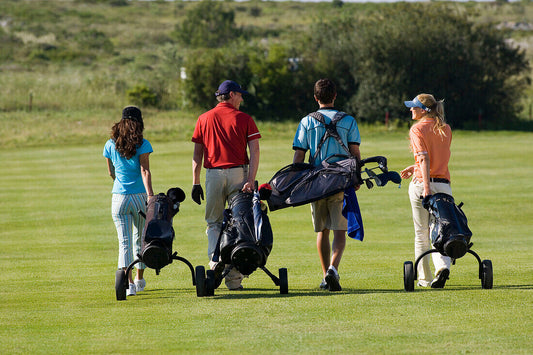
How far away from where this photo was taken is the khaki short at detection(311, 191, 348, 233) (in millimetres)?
8477

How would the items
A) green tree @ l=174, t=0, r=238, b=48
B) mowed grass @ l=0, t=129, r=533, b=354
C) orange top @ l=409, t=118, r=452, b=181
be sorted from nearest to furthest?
mowed grass @ l=0, t=129, r=533, b=354 → orange top @ l=409, t=118, r=452, b=181 → green tree @ l=174, t=0, r=238, b=48

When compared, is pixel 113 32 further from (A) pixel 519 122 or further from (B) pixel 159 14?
(A) pixel 519 122

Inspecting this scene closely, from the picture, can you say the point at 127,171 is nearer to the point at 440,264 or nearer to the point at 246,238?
the point at 246,238

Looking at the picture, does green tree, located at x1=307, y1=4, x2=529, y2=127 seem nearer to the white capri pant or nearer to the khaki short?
the khaki short

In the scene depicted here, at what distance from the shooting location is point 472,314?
269 inches

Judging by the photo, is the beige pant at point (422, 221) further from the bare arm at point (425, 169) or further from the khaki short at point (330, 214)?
the khaki short at point (330, 214)

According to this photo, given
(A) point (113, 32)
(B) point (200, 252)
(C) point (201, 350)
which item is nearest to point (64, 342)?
(C) point (201, 350)

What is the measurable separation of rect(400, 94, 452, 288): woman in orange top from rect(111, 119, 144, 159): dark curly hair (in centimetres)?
268

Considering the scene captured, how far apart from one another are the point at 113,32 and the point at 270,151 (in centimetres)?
8673

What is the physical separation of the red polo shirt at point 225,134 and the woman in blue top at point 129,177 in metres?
0.58

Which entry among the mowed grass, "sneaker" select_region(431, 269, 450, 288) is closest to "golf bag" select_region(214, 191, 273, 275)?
the mowed grass

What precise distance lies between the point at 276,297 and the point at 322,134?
1637 mm

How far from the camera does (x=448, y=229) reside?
8.02 metres

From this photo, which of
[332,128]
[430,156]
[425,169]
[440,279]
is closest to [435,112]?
[430,156]
